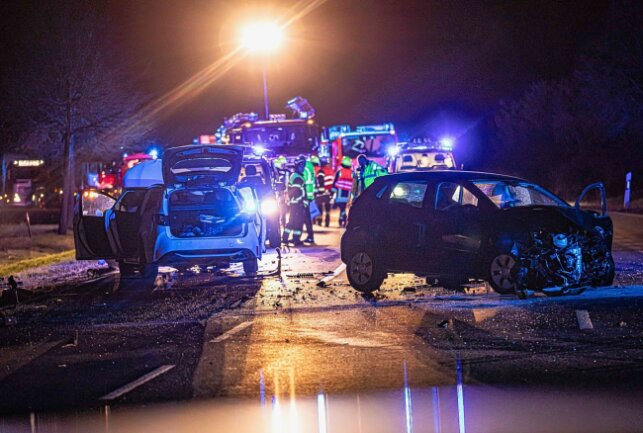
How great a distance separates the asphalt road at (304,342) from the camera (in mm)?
7320

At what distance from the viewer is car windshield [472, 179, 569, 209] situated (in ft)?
37.9

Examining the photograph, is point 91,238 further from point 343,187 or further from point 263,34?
point 263,34

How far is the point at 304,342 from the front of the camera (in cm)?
921

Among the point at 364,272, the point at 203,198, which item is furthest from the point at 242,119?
the point at 364,272

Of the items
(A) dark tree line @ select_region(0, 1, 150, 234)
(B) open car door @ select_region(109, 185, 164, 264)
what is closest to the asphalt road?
(B) open car door @ select_region(109, 185, 164, 264)

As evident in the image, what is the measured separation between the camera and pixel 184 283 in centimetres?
1466

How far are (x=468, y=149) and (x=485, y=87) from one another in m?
4.79

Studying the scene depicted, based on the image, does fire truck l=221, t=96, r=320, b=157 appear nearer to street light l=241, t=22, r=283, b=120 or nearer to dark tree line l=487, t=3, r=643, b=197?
street light l=241, t=22, r=283, b=120

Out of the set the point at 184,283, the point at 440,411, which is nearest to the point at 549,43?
the point at 184,283

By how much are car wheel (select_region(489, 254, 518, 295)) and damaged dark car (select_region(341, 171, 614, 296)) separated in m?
0.01

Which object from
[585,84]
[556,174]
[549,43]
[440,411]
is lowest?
[440,411]

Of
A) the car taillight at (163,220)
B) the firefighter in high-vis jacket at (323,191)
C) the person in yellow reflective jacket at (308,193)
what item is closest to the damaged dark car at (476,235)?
the car taillight at (163,220)

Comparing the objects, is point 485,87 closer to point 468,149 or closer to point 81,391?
point 468,149

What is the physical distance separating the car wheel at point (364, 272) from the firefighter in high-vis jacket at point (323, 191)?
11.0m
